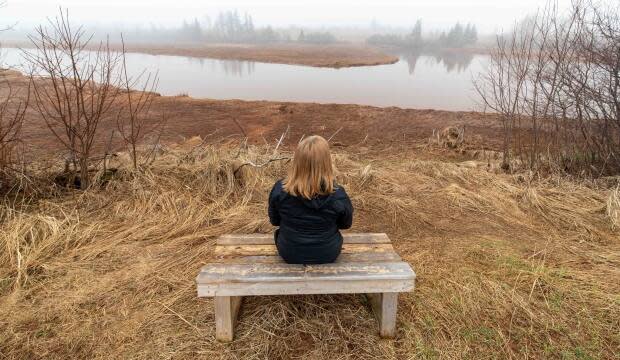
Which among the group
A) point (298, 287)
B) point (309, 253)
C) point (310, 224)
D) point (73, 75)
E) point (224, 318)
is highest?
Result: point (73, 75)

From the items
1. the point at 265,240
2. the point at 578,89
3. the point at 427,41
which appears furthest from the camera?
the point at 427,41

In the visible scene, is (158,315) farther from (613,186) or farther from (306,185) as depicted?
(613,186)

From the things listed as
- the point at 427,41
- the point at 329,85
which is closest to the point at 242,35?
the point at 427,41

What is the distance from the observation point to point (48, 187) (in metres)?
4.21

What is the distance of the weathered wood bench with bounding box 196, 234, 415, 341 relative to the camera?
2.12 metres

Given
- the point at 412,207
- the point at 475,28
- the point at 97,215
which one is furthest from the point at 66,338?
the point at 475,28

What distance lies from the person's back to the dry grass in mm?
548

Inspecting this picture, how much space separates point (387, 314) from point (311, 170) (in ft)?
3.43

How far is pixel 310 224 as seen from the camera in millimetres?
2254

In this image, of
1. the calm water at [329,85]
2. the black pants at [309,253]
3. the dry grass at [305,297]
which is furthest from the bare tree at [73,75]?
the calm water at [329,85]

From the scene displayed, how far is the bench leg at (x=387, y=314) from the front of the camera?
230 cm

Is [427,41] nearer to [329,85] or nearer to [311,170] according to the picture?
[329,85]

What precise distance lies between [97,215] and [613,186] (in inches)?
251

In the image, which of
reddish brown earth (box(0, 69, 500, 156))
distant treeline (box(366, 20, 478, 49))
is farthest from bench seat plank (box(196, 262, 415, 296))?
distant treeline (box(366, 20, 478, 49))
